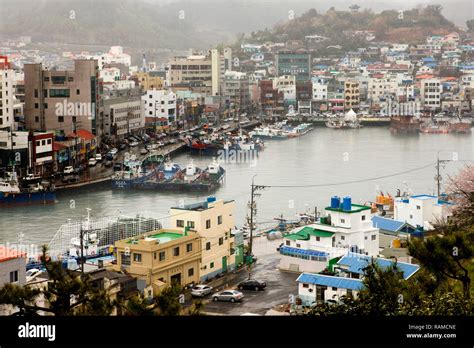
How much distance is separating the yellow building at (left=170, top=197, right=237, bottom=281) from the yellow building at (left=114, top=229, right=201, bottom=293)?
0.05 meters

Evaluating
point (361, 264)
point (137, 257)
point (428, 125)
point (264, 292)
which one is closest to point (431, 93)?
point (428, 125)

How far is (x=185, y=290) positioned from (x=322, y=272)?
54cm

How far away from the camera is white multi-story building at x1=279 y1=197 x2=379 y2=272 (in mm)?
3287

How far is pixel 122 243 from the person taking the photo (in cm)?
291

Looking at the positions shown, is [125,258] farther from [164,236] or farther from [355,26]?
[355,26]

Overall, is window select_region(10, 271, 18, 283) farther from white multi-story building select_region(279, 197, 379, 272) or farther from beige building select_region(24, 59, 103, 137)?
beige building select_region(24, 59, 103, 137)

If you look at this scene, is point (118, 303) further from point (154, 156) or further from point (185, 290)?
point (154, 156)

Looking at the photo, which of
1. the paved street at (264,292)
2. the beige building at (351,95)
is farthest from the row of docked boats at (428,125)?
the paved street at (264,292)

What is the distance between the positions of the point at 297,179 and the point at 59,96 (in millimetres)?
2426

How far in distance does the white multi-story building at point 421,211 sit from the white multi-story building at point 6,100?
3993mm

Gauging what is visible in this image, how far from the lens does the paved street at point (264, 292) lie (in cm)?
261

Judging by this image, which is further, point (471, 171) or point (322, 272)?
point (471, 171)

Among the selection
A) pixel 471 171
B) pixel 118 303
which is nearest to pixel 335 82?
pixel 471 171

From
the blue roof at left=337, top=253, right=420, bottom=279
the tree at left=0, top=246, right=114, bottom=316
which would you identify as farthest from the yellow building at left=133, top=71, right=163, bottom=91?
the tree at left=0, top=246, right=114, bottom=316
